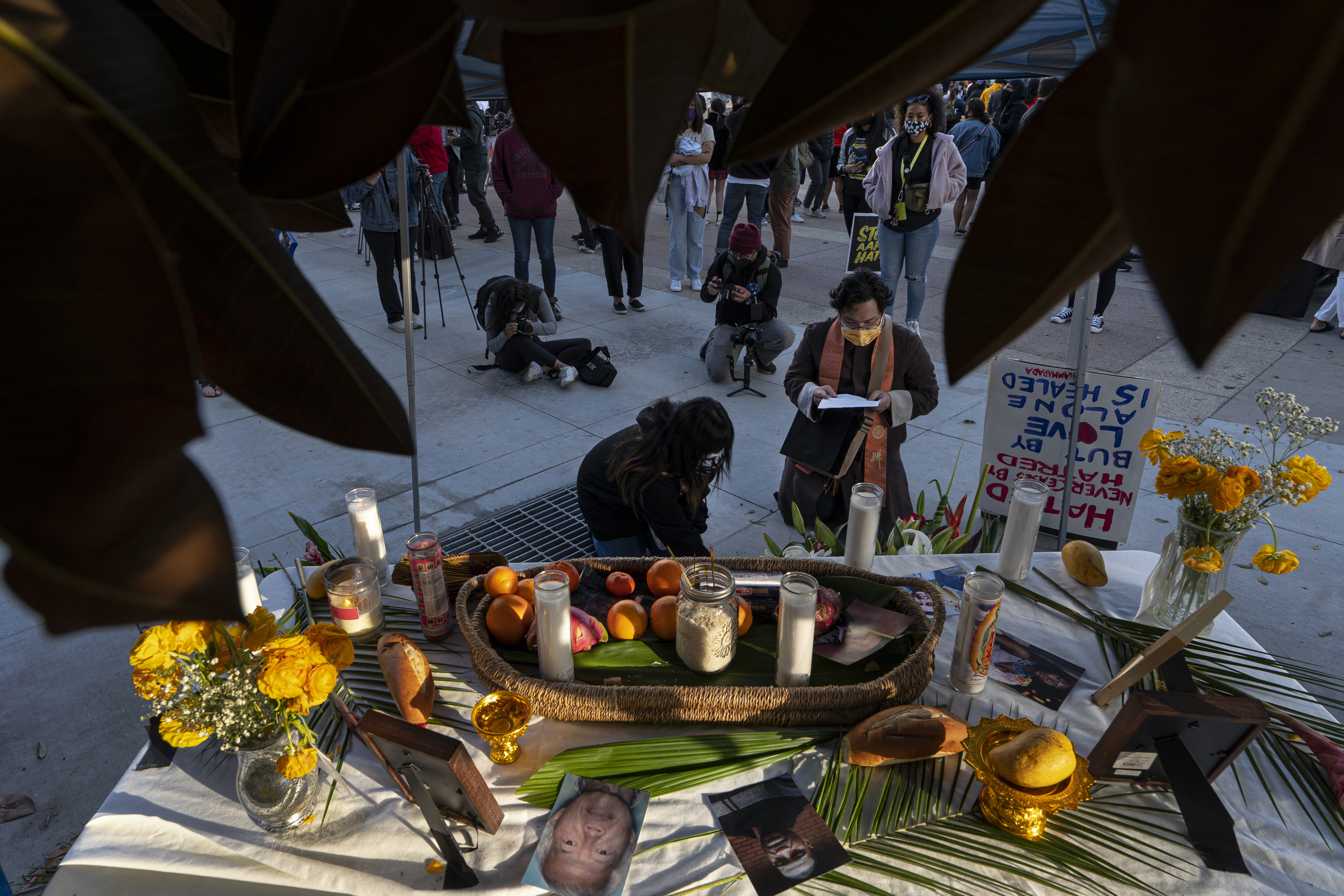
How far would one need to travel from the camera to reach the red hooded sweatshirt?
18.1ft

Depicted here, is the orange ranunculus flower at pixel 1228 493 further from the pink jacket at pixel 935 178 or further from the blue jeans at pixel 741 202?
the blue jeans at pixel 741 202

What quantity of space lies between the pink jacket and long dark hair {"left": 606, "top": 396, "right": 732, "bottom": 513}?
3.28 meters

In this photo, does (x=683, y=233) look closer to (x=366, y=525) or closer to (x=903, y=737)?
(x=366, y=525)

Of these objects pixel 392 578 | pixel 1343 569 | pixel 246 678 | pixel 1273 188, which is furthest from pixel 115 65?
pixel 1343 569

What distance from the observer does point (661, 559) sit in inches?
70.7

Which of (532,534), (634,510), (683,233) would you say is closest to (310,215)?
(634,510)

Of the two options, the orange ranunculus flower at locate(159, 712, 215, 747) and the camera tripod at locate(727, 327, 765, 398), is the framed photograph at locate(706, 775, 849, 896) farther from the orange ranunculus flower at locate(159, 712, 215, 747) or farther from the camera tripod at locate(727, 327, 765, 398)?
the camera tripod at locate(727, 327, 765, 398)

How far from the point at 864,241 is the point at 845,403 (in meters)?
2.87

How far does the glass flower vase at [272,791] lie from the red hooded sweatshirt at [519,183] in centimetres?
466

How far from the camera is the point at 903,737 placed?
1355 mm

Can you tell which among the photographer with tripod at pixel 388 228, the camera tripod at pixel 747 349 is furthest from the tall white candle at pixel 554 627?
the photographer with tripod at pixel 388 228

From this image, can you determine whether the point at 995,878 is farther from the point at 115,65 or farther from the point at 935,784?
the point at 115,65

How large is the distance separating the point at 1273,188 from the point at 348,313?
6.45 metres

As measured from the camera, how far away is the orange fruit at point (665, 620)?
5.46ft
